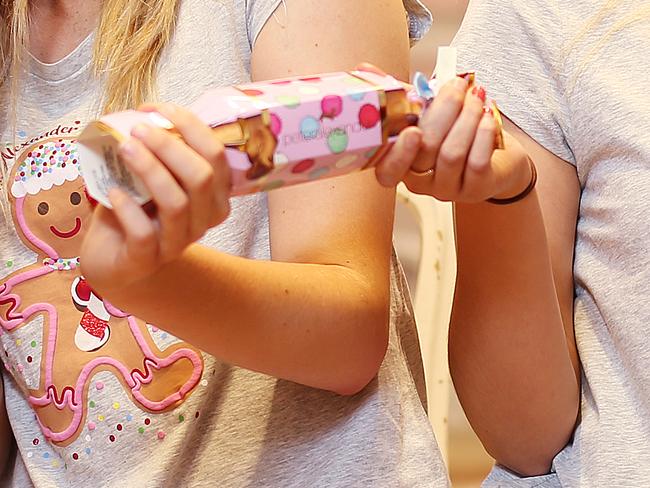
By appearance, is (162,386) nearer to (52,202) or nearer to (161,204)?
(52,202)

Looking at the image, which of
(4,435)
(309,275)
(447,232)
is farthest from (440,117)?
(447,232)

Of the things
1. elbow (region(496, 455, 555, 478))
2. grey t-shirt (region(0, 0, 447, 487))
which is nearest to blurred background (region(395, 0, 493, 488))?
elbow (region(496, 455, 555, 478))

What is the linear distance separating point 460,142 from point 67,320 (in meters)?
0.35

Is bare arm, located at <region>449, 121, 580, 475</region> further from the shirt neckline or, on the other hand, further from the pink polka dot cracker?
the shirt neckline

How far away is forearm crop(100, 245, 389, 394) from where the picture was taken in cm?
59

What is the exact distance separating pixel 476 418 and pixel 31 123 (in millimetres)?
416

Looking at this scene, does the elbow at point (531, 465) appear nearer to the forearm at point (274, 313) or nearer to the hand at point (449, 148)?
the forearm at point (274, 313)

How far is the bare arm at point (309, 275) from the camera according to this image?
1.99ft

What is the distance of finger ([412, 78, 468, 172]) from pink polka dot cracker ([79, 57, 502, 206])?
1 centimetres

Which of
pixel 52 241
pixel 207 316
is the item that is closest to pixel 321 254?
pixel 207 316

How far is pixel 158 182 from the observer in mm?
479

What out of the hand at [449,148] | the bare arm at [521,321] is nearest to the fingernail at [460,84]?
the hand at [449,148]

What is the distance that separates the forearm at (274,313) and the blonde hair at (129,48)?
0.69 ft

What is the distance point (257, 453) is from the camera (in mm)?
748
